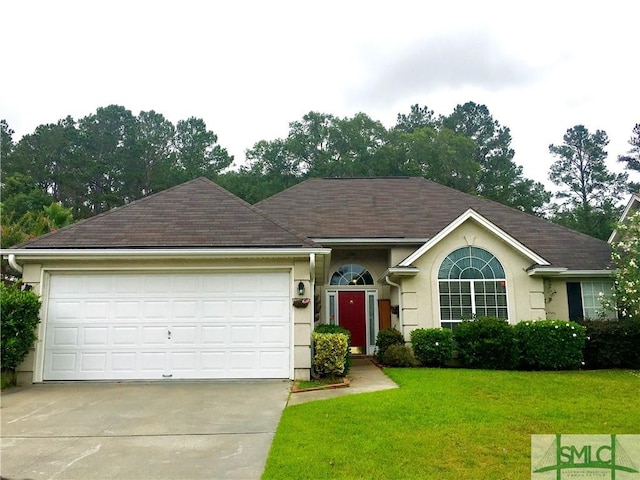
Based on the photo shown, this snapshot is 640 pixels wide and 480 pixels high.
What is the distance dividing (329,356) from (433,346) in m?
3.48

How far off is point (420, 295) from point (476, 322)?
1607 millimetres

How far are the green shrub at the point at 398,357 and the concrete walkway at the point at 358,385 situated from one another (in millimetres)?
403

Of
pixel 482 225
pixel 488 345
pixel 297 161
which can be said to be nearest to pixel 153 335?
pixel 488 345

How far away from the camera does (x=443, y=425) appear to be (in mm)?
5867

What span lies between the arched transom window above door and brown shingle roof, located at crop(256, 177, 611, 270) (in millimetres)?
1391

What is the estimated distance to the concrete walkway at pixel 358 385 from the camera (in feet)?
25.6

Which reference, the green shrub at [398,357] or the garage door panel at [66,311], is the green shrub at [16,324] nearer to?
the garage door panel at [66,311]

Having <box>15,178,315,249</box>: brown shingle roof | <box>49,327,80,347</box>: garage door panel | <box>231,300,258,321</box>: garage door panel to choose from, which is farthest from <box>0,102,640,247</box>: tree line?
<box>49,327,80,347</box>: garage door panel

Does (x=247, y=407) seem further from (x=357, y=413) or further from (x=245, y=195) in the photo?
(x=245, y=195)

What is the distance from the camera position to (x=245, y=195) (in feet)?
105

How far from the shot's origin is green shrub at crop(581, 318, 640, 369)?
458 inches

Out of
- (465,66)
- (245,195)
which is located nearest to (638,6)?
(465,66)

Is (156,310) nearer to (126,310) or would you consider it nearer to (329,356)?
(126,310)

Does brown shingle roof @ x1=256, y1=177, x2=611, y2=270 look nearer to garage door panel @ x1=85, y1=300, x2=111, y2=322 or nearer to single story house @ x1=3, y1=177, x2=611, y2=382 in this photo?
single story house @ x1=3, y1=177, x2=611, y2=382
